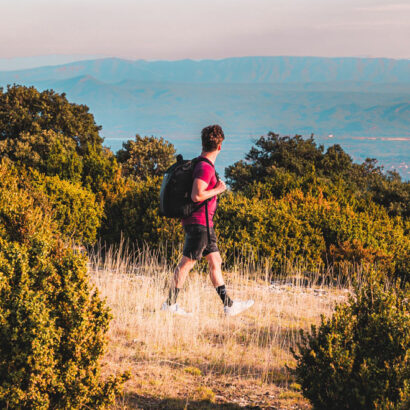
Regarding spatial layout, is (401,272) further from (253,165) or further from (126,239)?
(253,165)

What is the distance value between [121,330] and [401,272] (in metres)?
5.65

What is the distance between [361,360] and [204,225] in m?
2.61

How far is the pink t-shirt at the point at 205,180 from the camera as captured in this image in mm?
4887

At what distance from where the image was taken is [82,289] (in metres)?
2.84

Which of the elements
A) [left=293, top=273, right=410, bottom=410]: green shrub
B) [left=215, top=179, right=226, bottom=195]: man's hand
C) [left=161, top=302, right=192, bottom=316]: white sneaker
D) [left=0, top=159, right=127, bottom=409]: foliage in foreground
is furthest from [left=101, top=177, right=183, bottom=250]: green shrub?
[left=293, top=273, right=410, bottom=410]: green shrub

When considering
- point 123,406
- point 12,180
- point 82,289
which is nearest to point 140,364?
point 123,406

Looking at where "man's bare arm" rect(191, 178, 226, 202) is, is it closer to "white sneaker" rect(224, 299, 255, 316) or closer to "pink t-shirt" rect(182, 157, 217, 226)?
"pink t-shirt" rect(182, 157, 217, 226)

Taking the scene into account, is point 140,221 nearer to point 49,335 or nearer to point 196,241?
point 196,241

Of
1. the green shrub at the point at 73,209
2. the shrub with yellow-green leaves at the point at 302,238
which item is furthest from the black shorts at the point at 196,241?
the green shrub at the point at 73,209

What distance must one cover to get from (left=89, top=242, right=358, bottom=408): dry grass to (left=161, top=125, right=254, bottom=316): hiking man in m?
0.20

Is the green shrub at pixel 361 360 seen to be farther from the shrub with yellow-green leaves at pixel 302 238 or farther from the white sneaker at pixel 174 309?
the shrub with yellow-green leaves at pixel 302 238

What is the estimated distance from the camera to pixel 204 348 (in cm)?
421

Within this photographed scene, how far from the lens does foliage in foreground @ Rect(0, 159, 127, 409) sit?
2.59 meters

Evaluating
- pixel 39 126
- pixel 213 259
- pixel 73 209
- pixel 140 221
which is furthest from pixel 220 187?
pixel 39 126
